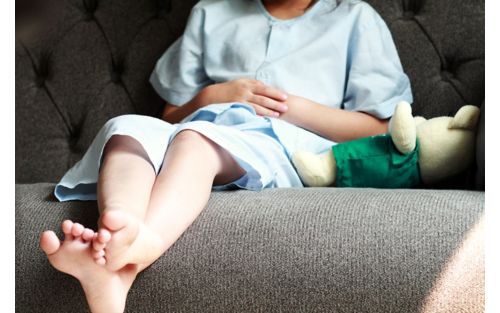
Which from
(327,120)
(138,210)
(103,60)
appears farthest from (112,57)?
(138,210)

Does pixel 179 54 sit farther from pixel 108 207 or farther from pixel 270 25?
pixel 108 207

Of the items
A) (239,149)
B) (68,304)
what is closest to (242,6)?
(239,149)

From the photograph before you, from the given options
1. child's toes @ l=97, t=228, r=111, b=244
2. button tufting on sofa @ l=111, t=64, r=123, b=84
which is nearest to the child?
child's toes @ l=97, t=228, r=111, b=244

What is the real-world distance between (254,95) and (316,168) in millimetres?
182

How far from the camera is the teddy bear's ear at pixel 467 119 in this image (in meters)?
0.98

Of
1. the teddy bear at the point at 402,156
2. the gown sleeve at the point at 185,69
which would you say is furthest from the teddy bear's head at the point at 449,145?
the gown sleeve at the point at 185,69

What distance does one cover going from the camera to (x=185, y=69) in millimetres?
1266

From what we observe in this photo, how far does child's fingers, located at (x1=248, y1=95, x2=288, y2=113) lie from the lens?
44.1 inches

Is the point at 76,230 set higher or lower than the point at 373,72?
higher

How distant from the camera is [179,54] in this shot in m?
1.28

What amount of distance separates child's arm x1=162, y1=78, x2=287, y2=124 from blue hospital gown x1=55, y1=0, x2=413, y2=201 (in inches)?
1.1

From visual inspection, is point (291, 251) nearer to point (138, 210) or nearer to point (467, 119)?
point (138, 210)

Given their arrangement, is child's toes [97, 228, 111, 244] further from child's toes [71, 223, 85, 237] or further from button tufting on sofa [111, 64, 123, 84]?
button tufting on sofa [111, 64, 123, 84]

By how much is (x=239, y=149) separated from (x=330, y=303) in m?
0.30
